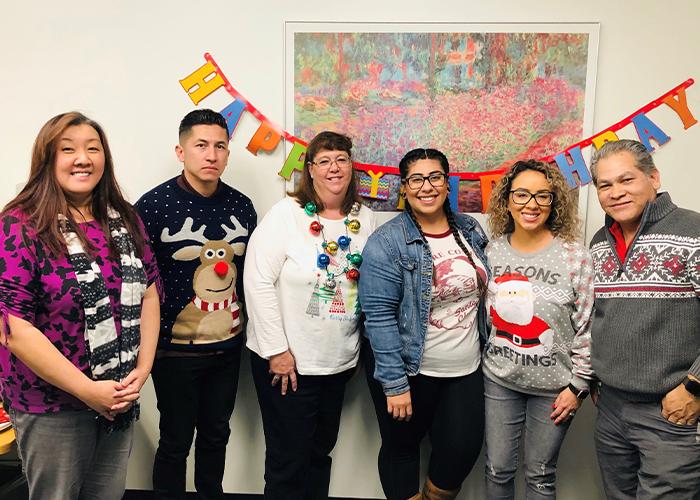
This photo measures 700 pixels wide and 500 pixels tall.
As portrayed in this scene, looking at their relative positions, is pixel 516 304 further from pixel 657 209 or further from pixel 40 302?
pixel 40 302

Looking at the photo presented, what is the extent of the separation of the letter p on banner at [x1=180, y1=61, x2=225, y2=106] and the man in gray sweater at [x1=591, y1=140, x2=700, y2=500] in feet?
5.20

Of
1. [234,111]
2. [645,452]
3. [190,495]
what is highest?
[234,111]

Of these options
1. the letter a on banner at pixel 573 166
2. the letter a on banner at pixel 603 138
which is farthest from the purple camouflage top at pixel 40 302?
the letter a on banner at pixel 603 138

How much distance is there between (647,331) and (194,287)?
5.02 feet

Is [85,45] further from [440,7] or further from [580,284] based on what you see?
[580,284]

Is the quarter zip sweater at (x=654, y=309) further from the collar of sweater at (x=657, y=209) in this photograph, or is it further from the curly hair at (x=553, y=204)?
the curly hair at (x=553, y=204)

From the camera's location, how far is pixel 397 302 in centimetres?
150

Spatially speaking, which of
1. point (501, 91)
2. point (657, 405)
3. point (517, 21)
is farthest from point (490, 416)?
point (517, 21)

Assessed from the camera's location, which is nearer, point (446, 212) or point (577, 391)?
point (577, 391)

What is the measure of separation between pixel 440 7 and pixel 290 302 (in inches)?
56.4

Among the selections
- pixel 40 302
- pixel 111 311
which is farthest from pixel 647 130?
pixel 40 302

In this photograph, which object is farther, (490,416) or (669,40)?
(669,40)

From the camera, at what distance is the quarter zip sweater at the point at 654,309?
126cm

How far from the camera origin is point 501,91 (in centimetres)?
189
